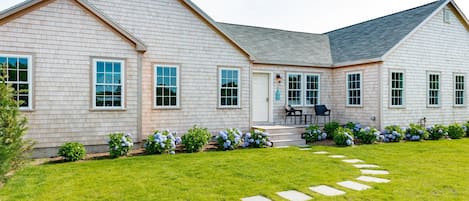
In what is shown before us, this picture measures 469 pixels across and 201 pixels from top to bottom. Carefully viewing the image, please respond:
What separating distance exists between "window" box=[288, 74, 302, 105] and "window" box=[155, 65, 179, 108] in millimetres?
4981

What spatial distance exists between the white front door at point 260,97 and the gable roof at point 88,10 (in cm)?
483

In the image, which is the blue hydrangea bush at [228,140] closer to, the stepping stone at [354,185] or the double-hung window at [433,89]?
the stepping stone at [354,185]

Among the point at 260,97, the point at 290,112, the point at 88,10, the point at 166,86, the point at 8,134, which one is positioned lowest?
the point at 8,134

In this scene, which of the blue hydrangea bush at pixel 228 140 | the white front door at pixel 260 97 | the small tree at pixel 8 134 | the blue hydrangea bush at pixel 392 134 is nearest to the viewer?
the small tree at pixel 8 134

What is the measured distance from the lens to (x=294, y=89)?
42.1 feet

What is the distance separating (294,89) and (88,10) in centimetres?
806

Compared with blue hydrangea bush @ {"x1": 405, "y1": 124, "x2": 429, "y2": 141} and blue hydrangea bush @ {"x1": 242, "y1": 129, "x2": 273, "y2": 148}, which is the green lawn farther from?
blue hydrangea bush @ {"x1": 405, "y1": 124, "x2": 429, "y2": 141}

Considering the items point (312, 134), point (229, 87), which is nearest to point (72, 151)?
point (229, 87)

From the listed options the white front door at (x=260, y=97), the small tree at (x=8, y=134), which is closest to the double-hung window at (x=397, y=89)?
the white front door at (x=260, y=97)

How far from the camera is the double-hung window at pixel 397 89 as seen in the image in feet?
39.6

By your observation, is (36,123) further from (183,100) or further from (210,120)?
(210,120)

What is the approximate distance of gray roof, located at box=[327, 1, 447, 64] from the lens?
40.8ft

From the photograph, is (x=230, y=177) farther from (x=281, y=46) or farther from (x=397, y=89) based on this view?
(x=397, y=89)

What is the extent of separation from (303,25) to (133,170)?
19699 millimetres
